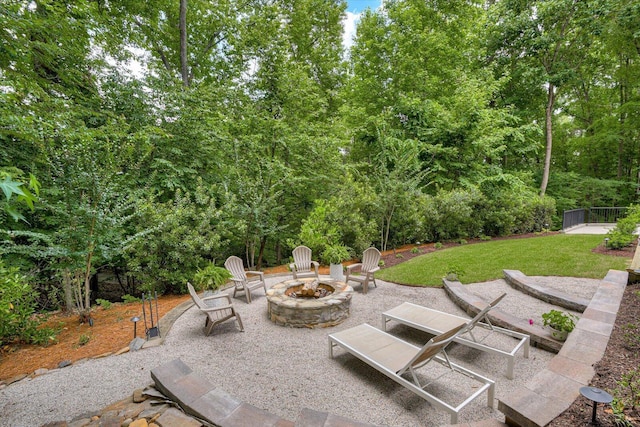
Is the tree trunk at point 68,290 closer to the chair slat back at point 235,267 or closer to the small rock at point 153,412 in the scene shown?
the chair slat back at point 235,267

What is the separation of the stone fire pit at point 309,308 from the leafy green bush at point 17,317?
3558mm

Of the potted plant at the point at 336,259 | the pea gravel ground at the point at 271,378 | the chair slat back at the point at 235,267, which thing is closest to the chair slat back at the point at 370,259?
the potted plant at the point at 336,259

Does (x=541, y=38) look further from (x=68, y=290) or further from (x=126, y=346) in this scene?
(x=68, y=290)

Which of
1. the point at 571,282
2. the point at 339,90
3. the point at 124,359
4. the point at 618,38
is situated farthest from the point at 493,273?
the point at 618,38

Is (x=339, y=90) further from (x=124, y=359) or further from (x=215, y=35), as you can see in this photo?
(x=124, y=359)

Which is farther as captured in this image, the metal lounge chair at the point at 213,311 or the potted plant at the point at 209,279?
the potted plant at the point at 209,279

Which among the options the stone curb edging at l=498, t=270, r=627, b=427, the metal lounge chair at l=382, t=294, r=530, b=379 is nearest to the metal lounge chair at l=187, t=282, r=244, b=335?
the metal lounge chair at l=382, t=294, r=530, b=379

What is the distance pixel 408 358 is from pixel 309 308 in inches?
72.3

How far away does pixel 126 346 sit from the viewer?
13.0ft

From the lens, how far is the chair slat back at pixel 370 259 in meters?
6.58

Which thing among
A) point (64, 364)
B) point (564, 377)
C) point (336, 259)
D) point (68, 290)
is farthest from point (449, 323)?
point (68, 290)

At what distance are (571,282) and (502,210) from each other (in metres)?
6.00

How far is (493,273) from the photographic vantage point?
6.75m

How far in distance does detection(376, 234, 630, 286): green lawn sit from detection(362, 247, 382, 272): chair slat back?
0.77 meters
